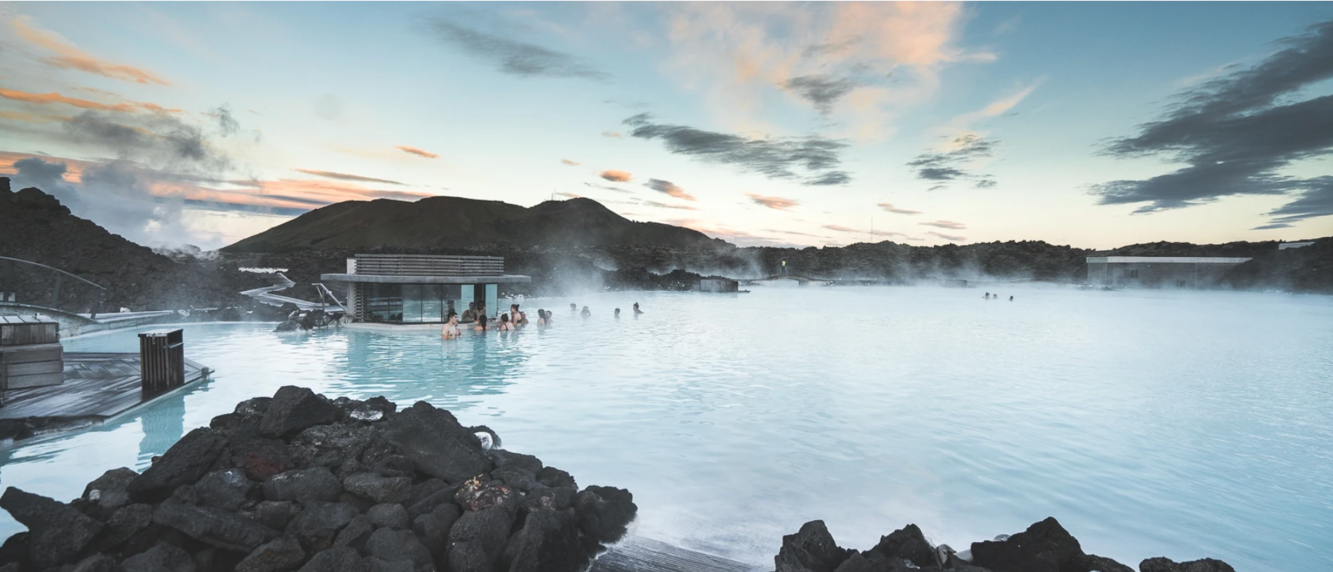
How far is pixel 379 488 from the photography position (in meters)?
5.65

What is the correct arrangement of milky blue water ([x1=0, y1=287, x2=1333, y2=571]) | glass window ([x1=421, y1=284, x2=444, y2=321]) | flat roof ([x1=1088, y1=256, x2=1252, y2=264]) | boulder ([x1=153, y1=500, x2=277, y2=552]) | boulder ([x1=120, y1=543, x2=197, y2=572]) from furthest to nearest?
flat roof ([x1=1088, y1=256, x2=1252, y2=264]), glass window ([x1=421, y1=284, x2=444, y2=321]), milky blue water ([x1=0, y1=287, x2=1333, y2=571]), boulder ([x1=153, y1=500, x2=277, y2=552]), boulder ([x1=120, y1=543, x2=197, y2=572])

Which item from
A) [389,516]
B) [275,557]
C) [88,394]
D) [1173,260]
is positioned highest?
[1173,260]

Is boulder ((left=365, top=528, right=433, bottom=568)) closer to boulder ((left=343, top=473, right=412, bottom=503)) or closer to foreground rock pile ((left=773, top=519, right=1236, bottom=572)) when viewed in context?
boulder ((left=343, top=473, right=412, bottom=503))

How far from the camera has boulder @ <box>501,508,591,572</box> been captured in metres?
4.98

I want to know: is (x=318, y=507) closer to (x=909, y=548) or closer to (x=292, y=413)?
(x=292, y=413)

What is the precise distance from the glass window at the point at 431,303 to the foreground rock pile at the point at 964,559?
21940 mm

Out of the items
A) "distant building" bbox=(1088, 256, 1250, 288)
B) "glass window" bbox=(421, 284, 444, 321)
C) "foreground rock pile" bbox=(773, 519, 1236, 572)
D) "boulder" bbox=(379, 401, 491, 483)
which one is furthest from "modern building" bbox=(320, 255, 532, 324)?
"distant building" bbox=(1088, 256, 1250, 288)

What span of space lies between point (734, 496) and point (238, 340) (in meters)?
19.9

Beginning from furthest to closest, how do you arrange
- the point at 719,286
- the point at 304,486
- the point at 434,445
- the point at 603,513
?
1. the point at 719,286
2. the point at 434,445
3. the point at 603,513
4. the point at 304,486

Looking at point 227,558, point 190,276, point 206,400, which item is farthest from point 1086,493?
point 190,276

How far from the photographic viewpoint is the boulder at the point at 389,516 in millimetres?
5199

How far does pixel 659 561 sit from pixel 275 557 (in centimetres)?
293

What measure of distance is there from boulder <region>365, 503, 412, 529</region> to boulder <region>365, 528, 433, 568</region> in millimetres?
204

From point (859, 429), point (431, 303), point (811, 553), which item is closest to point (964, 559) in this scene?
point (811, 553)
